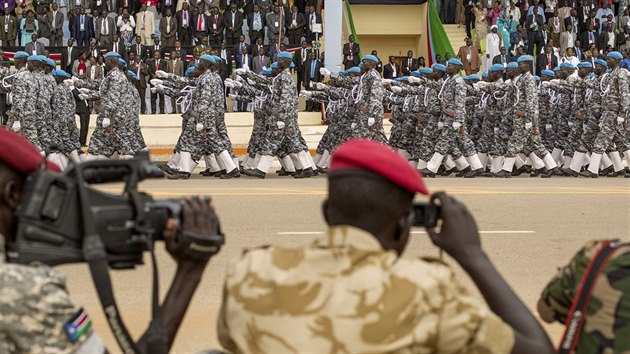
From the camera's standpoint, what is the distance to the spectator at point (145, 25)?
28.8 meters

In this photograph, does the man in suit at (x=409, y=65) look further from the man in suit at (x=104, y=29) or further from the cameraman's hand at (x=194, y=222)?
the cameraman's hand at (x=194, y=222)

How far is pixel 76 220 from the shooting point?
276 cm

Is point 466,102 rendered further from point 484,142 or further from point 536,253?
point 536,253

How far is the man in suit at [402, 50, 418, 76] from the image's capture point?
29759 mm

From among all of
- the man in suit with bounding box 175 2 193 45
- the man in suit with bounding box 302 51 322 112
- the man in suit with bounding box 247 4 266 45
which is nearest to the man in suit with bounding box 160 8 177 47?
the man in suit with bounding box 175 2 193 45

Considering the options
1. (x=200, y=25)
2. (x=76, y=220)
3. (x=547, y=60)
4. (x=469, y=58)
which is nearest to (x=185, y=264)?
(x=76, y=220)

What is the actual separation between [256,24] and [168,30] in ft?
7.17

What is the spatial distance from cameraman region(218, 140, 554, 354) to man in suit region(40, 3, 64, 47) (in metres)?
26.6

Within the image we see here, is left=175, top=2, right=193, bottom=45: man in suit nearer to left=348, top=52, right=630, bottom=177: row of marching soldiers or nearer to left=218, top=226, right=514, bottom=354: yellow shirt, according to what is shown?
left=348, top=52, right=630, bottom=177: row of marching soldiers

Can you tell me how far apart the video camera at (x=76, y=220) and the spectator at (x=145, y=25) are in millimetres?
26367

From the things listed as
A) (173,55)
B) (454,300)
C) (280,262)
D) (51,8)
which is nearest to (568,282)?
(454,300)

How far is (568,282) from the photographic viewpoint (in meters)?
3.12

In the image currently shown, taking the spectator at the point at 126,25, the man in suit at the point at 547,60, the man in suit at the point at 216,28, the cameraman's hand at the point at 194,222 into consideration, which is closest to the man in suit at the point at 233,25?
the man in suit at the point at 216,28

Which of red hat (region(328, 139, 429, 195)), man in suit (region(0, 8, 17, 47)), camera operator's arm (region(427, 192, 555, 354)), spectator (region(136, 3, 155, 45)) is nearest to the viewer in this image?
red hat (region(328, 139, 429, 195))
